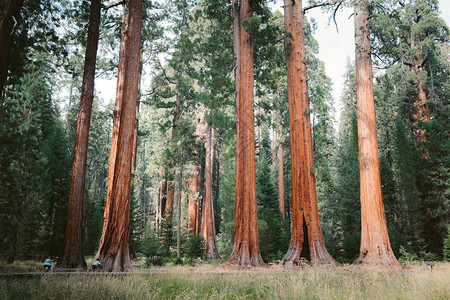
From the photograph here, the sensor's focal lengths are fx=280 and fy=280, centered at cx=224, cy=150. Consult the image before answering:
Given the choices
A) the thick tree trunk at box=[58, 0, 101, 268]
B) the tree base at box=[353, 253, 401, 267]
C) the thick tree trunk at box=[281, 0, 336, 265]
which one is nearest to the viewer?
the tree base at box=[353, 253, 401, 267]

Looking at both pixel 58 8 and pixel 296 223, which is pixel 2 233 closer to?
pixel 58 8

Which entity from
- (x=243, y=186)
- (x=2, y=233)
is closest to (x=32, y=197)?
(x=2, y=233)

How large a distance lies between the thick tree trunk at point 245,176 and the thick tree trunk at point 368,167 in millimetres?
3818

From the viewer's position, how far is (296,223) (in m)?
9.57

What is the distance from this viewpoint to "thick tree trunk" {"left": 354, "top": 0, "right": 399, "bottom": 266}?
948 centimetres

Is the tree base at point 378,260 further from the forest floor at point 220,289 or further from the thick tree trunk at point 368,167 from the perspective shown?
the forest floor at point 220,289

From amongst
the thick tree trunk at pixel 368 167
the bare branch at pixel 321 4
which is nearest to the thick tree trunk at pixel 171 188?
the bare branch at pixel 321 4

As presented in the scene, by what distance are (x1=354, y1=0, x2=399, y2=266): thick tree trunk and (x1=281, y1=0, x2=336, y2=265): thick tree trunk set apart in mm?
1646

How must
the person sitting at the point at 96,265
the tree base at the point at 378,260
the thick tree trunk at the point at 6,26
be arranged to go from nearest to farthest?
the thick tree trunk at the point at 6,26
the person sitting at the point at 96,265
the tree base at the point at 378,260

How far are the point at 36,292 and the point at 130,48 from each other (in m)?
7.61

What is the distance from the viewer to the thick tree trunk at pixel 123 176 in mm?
8203

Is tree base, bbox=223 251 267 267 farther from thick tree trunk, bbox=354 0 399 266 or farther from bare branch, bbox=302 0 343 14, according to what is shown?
bare branch, bbox=302 0 343 14

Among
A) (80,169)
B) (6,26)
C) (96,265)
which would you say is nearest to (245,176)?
(96,265)

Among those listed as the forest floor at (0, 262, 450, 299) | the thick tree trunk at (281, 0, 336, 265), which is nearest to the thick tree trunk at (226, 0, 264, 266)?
the thick tree trunk at (281, 0, 336, 265)
